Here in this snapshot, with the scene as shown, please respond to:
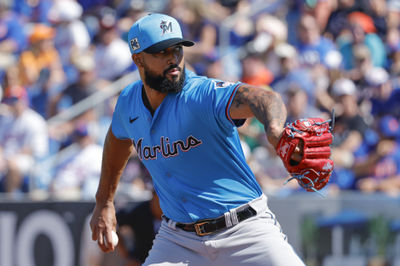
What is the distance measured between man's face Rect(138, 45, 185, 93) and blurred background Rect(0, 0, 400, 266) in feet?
9.27

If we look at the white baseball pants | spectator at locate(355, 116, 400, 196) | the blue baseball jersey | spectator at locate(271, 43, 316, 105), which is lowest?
spectator at locate(355, 116, 400, 196)

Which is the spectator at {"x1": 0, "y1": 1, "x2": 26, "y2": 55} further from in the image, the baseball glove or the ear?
the baseball glove

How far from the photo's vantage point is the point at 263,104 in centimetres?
366

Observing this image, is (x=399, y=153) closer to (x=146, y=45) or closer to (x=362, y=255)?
(x=362, y=255)

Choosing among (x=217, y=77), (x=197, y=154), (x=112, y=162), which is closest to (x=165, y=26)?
(x=197, y=154)

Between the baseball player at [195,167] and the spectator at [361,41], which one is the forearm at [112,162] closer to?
the baseball player at [195,167]

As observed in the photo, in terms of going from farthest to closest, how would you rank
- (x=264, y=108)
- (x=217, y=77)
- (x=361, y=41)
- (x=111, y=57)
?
(x=361, y=41), (x=111, y=57), (x=217, y=77), (x=264, y=108)

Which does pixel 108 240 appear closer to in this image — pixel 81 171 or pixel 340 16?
pixel 81 171

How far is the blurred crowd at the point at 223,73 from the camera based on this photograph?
8711 millimetres

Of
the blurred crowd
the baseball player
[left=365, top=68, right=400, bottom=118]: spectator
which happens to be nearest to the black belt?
the baseball player

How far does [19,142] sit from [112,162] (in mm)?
4655

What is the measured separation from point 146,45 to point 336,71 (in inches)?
247

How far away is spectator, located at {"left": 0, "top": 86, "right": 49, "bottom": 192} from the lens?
8695mm

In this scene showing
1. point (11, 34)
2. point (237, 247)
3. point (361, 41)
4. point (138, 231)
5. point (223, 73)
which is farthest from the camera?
point (11, 34)
